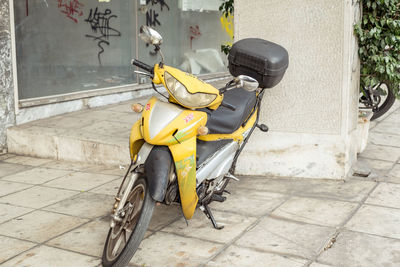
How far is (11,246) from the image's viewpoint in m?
3.79

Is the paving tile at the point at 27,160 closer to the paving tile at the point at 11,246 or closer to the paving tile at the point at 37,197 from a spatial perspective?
the paving tile at the point at 37,197

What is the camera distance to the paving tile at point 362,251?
3486 mm

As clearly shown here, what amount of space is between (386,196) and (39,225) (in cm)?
285

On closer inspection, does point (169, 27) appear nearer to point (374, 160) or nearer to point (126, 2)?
point (126, 2)

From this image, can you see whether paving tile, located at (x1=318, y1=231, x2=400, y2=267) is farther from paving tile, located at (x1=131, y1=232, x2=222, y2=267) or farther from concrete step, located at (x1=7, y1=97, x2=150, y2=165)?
concrete step, located at (x1=7, y1=97, x2=150, y2=165)

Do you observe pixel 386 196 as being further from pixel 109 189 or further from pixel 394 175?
pixel 109 189

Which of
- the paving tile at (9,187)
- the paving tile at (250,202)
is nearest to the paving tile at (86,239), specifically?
the paving tile at (250,202)

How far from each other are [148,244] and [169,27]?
629 centimetres

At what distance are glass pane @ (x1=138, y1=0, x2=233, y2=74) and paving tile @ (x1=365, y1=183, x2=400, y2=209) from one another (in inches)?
197

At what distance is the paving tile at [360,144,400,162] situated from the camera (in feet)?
19.5

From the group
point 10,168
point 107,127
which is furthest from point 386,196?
point 10,168

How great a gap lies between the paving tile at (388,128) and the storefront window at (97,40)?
379cm

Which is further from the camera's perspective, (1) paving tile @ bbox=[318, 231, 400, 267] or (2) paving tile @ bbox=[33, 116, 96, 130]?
(2) paving tile @ bbox=[33, 116, 96, 130]

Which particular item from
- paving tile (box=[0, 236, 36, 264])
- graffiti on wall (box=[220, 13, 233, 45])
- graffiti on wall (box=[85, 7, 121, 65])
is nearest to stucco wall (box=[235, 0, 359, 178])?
paving tile (box=[0, 236, 36, 264])
